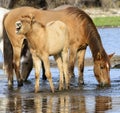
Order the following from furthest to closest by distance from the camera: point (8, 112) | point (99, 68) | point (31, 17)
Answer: point (99, 68) < point (31, 17) < point (8, 112)

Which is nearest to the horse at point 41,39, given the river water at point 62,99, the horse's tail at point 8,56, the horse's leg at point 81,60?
the river water at point 62,99

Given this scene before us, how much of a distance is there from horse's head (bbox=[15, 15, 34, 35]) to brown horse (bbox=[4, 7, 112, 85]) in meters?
1.53

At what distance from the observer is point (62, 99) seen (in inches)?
492

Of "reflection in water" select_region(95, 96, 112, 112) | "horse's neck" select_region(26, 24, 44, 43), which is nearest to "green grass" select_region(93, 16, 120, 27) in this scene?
"horse's neck" select_region(26, 24, 44, 43)

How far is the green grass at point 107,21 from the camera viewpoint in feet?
151

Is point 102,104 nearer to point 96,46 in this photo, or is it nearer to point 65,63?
point 65,63

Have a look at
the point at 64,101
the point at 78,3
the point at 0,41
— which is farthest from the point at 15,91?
the point at 78,3

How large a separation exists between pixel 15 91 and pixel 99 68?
2135mm

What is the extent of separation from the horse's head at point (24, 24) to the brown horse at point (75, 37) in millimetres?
1531

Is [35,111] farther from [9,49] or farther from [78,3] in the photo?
[78,3]

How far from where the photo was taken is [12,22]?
15.2m

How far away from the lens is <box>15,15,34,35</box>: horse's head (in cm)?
1321

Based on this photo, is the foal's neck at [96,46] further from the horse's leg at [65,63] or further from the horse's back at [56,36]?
the horse's back at [56,36]

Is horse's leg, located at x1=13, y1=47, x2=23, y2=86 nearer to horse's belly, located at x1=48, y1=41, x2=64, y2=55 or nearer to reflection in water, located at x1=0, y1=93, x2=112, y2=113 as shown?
horse's belly, located at x1=48, y1=41, x2=64, y2=55
